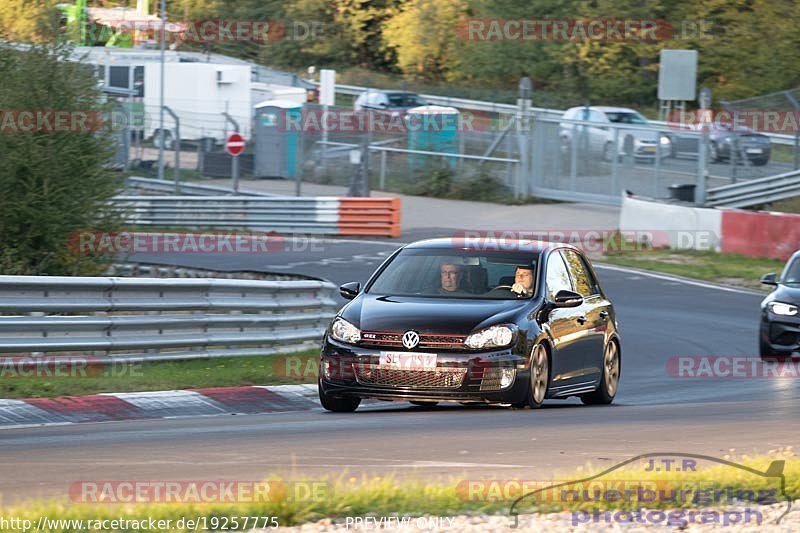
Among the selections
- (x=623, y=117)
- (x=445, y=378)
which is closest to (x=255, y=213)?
(x=623, y=117)

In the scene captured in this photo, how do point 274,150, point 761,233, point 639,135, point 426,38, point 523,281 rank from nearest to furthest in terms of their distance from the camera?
1. point 523,281
2. point 761,233
3. point 639,135
4. point 274,150
5. point 426,38

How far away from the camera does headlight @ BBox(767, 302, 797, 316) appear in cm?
1659

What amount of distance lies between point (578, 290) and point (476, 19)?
53446 mm

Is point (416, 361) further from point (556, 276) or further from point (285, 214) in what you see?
point (285, 214)

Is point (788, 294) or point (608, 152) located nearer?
point (788, 294)

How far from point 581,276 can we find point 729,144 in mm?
21271

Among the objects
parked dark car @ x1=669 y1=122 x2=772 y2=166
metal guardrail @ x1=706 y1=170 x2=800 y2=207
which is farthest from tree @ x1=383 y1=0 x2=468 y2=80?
metal guardrail @ x1=706 y1=170 x2=800 y2=207

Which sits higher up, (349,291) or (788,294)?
(349,291)

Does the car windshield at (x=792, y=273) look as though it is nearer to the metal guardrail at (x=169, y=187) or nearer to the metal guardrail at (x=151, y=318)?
the metal guardrail at (x=151, y=318)

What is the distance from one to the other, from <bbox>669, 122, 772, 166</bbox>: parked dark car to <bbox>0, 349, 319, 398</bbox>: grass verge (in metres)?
20.1

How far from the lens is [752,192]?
1275 inches

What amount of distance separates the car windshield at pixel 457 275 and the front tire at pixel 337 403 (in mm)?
932

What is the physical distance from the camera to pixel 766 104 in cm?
3228

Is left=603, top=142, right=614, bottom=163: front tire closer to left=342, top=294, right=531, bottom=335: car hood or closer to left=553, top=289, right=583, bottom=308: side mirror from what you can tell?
left=553, top=289, right=583, bottom=308: side mirror
